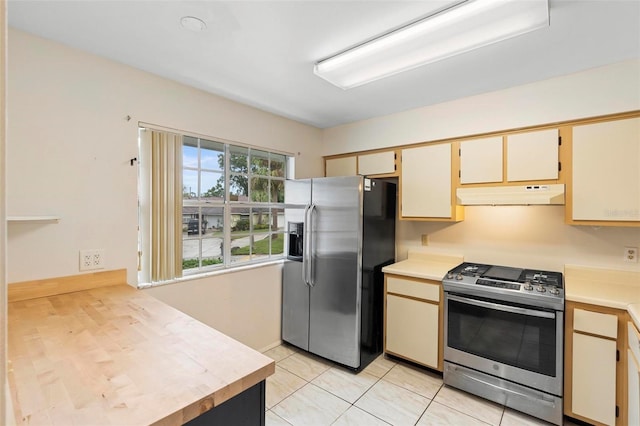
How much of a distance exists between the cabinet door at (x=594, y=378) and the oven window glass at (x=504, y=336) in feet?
0.42

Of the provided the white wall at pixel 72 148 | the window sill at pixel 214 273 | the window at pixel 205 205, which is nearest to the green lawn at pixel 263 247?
the window at pixel 205 205

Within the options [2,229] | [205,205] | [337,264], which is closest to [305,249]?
[337,264]

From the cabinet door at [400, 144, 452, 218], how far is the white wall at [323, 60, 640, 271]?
14cm

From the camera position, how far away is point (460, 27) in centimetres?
153

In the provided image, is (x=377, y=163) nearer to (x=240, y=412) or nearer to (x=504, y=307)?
(x=504, y=307)

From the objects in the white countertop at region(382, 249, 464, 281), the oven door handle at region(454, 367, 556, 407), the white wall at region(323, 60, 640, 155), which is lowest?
the oven door handle at region(454, 367, 556, 407)

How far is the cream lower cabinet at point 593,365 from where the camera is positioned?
5.93 ft

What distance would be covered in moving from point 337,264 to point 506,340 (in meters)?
1.38

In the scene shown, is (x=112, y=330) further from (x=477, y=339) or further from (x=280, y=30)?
(x=477, y=339)

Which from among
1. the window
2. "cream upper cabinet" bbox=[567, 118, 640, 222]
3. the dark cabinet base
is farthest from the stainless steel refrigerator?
the dark cabinet base

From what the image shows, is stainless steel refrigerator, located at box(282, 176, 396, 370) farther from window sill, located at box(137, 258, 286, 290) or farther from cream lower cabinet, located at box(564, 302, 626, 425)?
cream lower cabinet, located at box(564, 302, 626, 425)

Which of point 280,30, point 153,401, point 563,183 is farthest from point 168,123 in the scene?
point 563,183

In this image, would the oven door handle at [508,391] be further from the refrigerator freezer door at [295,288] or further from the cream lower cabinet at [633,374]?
the refrigerator freezer door at [295,288]

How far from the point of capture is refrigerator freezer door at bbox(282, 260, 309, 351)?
2.94 metres
